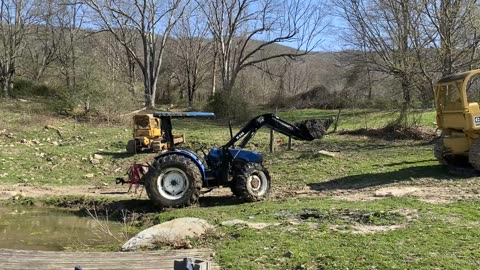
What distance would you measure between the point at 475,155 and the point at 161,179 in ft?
25.5

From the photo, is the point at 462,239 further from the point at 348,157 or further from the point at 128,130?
the point at 128,130

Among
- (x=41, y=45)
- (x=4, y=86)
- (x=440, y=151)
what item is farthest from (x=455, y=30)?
(x=41, y=45)

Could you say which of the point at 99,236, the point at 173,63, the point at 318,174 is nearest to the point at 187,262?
the point at 99,236

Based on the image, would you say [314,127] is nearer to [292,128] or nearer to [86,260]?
[292,128]

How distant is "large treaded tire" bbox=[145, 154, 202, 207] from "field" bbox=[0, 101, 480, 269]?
34 centimetres

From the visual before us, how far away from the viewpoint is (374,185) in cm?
1268

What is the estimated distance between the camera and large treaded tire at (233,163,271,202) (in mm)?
11195

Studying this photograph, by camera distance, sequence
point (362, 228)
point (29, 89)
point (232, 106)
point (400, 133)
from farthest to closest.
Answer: point (29, 89) → point (232, 106) → point (400, 133) → point (362, 228)

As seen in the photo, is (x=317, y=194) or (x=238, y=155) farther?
(x=317, y=194)

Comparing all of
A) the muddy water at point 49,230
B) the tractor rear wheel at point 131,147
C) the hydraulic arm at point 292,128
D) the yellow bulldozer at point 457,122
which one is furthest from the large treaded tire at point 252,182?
the tractor rear wheel at point 131,147

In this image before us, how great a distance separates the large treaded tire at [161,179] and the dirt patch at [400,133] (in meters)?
13.0

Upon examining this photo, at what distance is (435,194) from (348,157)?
19.1ft

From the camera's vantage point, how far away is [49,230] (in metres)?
10.3

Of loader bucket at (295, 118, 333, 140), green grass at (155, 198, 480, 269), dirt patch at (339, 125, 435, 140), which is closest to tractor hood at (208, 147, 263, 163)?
loader bucket at (295, 118, 333, 140)
